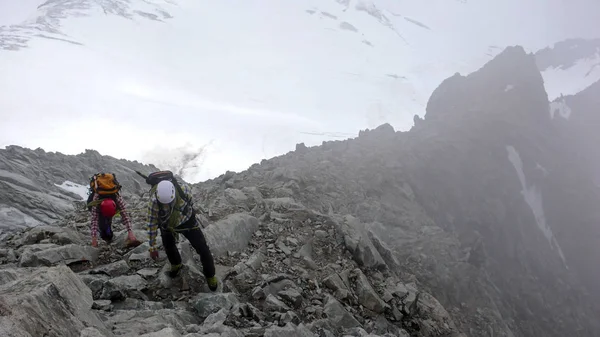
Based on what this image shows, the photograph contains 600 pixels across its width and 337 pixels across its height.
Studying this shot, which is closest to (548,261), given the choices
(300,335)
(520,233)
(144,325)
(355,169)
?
(520,233)

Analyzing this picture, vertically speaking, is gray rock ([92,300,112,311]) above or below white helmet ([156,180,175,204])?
below

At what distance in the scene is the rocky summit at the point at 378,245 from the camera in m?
6.41

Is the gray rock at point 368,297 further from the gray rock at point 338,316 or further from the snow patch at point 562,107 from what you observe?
the snow patch at point 562,107

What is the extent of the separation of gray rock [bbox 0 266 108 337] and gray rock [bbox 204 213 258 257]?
4.22 meters

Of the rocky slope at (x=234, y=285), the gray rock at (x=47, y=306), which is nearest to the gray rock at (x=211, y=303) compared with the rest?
the rocky slope at (x=234, y=285)

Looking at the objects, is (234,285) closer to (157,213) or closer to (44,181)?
(157,213)

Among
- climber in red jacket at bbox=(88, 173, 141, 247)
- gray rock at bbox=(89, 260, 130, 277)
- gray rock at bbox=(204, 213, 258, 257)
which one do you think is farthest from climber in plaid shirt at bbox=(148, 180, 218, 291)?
climber in red jacket at bbox=(88, 173, 141, 247)

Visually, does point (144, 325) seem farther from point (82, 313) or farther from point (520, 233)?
point (520, 233)

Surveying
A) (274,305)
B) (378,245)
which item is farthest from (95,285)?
(378,245)

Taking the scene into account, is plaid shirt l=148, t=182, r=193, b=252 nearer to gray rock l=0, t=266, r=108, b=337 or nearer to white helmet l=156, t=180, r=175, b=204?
white helmet l=156, t=180, r=175, b=204

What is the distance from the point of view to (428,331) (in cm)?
1007

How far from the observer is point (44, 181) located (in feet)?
57.4

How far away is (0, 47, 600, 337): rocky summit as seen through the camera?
6.41 meters

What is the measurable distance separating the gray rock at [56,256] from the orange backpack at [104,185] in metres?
1.41
